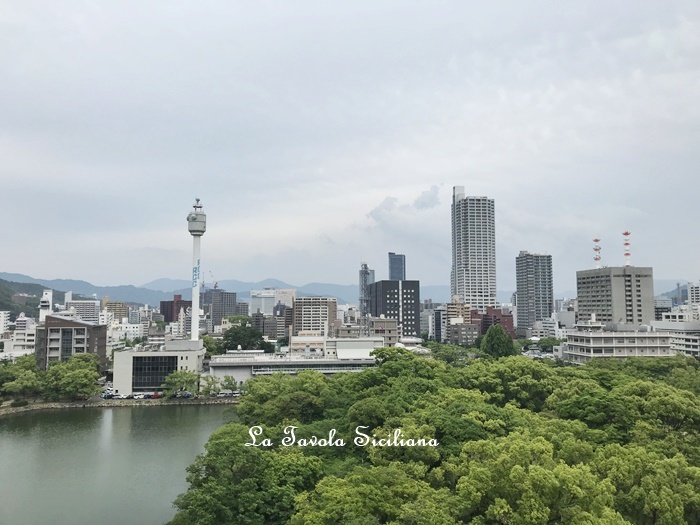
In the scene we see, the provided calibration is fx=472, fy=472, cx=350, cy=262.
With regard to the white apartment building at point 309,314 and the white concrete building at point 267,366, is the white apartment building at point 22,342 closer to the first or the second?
the white concrete building at point 267,366

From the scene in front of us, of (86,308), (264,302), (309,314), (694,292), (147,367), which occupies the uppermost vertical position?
(694,292)

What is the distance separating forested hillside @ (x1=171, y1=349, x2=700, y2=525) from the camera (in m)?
6.34

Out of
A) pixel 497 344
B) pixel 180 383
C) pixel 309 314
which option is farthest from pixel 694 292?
pixel 180 383

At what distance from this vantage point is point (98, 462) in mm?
16531

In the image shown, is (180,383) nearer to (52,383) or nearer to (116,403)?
(116,403)

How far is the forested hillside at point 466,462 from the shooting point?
634 cm

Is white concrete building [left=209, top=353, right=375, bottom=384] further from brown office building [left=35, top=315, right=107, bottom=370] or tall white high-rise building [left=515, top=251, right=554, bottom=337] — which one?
tall white high-rise building [left=515, top=251, right=554, bottom=337]

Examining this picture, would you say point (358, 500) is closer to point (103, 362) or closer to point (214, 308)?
point (103, 362)

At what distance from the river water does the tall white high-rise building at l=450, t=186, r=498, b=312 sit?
65000 mm

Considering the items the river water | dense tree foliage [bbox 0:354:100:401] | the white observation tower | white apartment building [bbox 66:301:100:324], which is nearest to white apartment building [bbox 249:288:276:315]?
white apartment building [bbox 66:301:100:324]

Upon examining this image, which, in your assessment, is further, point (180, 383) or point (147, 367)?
point (147, 367)

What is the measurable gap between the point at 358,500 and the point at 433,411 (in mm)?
4091

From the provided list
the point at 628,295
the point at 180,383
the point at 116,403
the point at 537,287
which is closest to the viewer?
the point at 116,403

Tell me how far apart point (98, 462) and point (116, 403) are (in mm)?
10806
